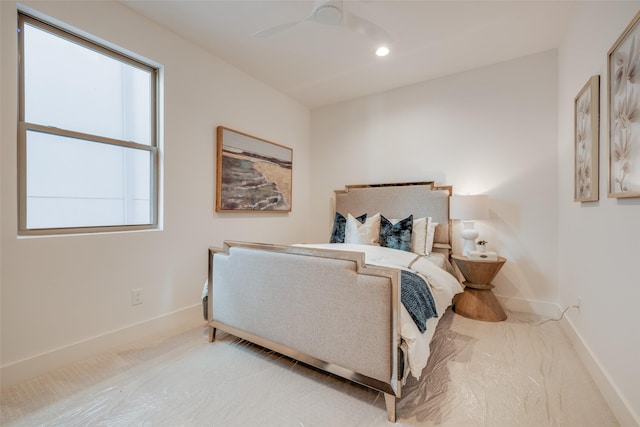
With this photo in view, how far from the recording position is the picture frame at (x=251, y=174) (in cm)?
292

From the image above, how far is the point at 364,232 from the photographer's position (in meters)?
3.05

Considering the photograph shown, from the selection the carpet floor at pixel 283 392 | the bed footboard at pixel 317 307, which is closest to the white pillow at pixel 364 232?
the carpet floor at pixel 283 392

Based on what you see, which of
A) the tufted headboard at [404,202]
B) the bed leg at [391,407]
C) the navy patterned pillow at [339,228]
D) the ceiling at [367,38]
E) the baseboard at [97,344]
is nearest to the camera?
the bed leg at [391,407]

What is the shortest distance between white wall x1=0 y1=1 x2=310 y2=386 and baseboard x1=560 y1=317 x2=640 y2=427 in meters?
3.03

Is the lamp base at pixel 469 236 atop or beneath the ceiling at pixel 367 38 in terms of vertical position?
beneath

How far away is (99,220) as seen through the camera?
7.00ft

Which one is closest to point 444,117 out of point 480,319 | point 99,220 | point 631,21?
point 631,21

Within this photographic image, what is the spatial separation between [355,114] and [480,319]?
118 inches

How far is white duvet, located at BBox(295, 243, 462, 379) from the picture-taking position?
55.0 inches

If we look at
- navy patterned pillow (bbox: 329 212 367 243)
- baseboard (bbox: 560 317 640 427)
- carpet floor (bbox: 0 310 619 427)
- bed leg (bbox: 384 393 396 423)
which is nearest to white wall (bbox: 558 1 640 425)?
baseboard (bbox: 560 317 640 427)

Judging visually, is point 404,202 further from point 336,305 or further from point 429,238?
point 336,305

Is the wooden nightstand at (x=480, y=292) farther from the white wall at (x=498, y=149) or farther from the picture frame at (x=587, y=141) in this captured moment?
the picture frame at (x=587, y=141)

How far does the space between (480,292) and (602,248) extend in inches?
49.3

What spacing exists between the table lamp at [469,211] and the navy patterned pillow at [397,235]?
0.47 m
